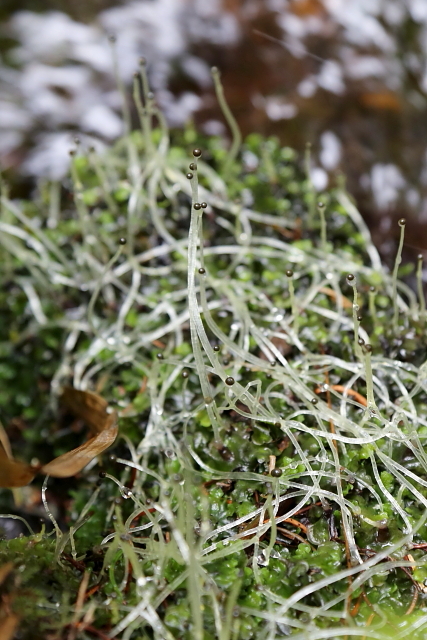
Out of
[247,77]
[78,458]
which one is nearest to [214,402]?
[78,458]

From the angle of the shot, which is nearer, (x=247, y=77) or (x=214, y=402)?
(x=214, y=402)

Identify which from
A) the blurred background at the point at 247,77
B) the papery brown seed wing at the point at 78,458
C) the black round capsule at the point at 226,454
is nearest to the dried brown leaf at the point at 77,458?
the papery brown seed wing at the point at 78,458

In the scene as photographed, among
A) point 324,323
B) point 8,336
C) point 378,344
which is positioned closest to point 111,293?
point 8,336

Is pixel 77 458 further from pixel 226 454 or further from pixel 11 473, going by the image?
pixel 226 454

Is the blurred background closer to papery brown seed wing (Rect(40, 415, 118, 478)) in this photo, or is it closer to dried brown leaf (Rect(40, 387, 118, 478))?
dried brown leaf (Rect(40, 387, 118, 478))

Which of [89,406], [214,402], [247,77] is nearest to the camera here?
[214,402]

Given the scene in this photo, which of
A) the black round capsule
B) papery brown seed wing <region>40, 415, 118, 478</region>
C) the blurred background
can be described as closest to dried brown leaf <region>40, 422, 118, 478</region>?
papery brown seed wing <region>40, 415, 118, 478</region>

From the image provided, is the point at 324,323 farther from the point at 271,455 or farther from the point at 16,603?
the point at 16,603
